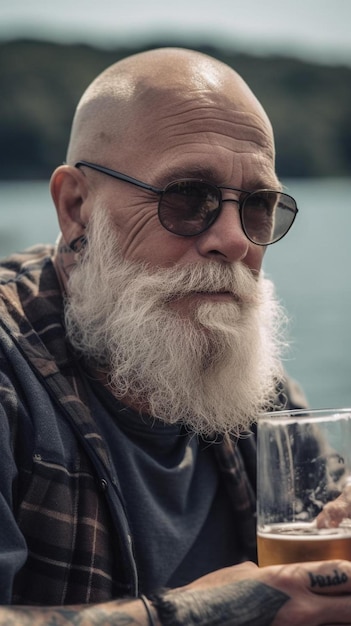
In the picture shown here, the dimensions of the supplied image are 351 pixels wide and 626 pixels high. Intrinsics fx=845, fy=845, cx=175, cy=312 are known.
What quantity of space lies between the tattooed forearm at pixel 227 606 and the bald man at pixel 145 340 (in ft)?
1.85

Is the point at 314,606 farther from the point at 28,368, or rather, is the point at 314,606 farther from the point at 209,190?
the point at 209,190

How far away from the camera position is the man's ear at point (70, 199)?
116 inches

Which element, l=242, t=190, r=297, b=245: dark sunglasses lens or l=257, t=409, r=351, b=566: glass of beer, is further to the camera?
l=242, t=190, r=297, b=245: dark sunglasses lens

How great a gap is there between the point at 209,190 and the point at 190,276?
289mm

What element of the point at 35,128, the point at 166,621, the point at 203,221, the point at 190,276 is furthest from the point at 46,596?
the point at 35,128

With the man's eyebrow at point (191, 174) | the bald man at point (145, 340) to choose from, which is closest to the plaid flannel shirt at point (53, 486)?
the bald man at point (145, 340)

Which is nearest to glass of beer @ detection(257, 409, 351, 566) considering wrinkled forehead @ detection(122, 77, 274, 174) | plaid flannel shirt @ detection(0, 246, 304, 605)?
plaid flannel shirt @ detection(0, 246, 304, 605)

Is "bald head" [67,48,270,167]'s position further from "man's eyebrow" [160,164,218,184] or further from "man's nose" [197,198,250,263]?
"man's nose" [197,198,250,263]

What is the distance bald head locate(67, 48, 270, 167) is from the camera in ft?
9.29

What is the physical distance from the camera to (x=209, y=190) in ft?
8.89

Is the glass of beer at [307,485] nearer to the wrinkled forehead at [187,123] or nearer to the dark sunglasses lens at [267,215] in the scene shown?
the dark sunglasses lens at [267,215]

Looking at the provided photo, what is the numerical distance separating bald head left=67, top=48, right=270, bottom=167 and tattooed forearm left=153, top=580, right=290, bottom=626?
1.52 meters

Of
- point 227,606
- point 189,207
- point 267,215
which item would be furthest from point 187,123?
point 227,606

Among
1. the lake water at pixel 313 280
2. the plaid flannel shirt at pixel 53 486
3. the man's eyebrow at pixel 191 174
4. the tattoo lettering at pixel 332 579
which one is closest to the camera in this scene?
the tattoo lettering at pixel 332 579
